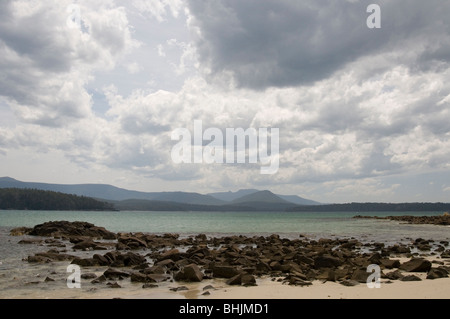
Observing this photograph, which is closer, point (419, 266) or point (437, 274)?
point (437, 274)

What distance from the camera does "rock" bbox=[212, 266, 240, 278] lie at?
15849 mm

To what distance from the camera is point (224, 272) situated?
627 inches

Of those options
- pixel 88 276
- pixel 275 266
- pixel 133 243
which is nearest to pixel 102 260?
pixel 88 276

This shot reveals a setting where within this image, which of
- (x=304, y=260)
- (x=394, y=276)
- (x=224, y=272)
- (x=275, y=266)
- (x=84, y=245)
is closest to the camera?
(x=394, y=276)

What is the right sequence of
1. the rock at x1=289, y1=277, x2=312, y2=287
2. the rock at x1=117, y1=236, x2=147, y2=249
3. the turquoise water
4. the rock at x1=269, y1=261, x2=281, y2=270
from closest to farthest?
the rock at x1=289, y1=277, x2=312, y2=287
the rock at x1=269, y1=261, x2=281, y2=270
the rock at x1=117, y1=236, x2=147, y2=249
the turquoise water

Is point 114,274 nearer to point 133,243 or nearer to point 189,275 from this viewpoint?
point 189,275

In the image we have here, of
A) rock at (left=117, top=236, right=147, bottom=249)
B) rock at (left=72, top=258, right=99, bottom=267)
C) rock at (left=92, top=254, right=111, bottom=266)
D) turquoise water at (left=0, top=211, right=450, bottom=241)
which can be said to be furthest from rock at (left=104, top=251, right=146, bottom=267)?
turquoise water at (left=0, top=211, right=450, bottom=241)

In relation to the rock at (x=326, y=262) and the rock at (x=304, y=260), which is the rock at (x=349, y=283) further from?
the rock at (x=304, y=260)

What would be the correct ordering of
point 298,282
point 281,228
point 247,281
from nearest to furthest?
point 298,282 < point 247,281 < point 281,228

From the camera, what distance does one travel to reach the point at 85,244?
98.1 feet

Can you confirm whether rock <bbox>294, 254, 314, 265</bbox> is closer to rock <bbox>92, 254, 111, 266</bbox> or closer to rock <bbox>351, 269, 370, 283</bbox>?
rock <bbox>351, 269, 370, 283</bbox>

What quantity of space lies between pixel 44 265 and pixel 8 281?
4671 mm
